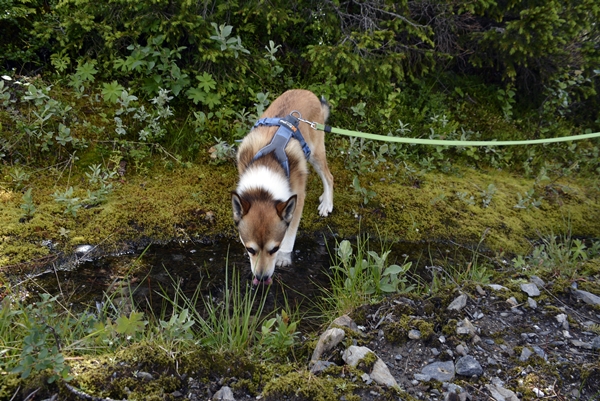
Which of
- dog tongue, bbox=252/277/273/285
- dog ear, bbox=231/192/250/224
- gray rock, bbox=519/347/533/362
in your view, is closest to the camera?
gray rock, bbox=519/347/533/362

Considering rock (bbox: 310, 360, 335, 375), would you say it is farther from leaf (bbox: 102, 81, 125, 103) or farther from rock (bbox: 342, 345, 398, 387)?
leaf (bbox: 102, 81, 125, 103)

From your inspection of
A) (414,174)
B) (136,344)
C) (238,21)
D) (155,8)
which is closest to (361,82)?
(414,174)

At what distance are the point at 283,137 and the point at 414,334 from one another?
2.19m

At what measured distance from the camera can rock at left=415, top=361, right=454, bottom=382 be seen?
2510 millimetres

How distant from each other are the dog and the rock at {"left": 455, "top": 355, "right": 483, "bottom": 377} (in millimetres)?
1627

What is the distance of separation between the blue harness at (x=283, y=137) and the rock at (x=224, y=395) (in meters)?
2.11

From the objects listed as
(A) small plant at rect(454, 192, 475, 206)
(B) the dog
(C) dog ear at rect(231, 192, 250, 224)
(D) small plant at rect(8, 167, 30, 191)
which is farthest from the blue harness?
(D) small plant at rect(8, 167, 30, 191)

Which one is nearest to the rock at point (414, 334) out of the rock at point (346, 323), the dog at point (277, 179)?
the rock at point (346, 323)

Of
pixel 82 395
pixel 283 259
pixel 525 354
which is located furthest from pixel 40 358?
pixel 525 354

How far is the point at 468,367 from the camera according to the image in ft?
8.40

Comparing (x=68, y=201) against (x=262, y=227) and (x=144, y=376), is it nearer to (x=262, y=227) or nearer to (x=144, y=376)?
(x=262, y=227)

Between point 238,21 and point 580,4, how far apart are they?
14.3 feet

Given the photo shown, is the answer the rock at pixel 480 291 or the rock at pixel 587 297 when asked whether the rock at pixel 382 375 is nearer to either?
the rock at pixel 480 291

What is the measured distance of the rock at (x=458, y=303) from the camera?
3.04m
